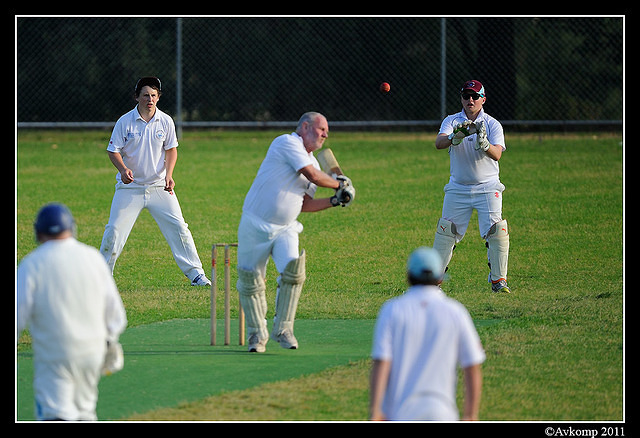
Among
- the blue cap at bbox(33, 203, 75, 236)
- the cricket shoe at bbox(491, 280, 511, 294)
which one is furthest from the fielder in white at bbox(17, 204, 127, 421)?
the cricket shoe at bbox(491, 280, 511, 294)

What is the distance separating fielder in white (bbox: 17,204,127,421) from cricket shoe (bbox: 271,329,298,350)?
3.09 metres

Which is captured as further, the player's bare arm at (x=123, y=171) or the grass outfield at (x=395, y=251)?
the player's bare arm at (x=123, y=171)

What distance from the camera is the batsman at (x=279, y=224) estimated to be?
27.5 feet

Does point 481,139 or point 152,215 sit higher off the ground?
point 481,139

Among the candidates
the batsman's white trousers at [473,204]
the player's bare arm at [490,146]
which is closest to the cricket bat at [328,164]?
the player's bare arm at [490,146]

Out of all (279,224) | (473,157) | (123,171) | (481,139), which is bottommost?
(279,224)

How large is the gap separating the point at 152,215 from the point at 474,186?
11.1ft

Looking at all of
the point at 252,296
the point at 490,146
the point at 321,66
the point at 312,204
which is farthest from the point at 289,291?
the point at 321,66

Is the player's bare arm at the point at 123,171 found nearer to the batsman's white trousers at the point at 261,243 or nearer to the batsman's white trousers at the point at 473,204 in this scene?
the batsman's white trousers at the point at 261,243

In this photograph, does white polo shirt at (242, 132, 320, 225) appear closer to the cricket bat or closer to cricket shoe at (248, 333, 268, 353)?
the cricket bat

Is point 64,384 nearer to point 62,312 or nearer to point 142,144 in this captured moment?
point 62,312

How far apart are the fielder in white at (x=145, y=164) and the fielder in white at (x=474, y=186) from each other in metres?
2.80

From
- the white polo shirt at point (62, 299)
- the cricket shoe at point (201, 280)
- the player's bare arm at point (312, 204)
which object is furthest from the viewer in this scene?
the cricket shoe at point (201, 280)

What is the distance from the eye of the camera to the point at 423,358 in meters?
5.02
